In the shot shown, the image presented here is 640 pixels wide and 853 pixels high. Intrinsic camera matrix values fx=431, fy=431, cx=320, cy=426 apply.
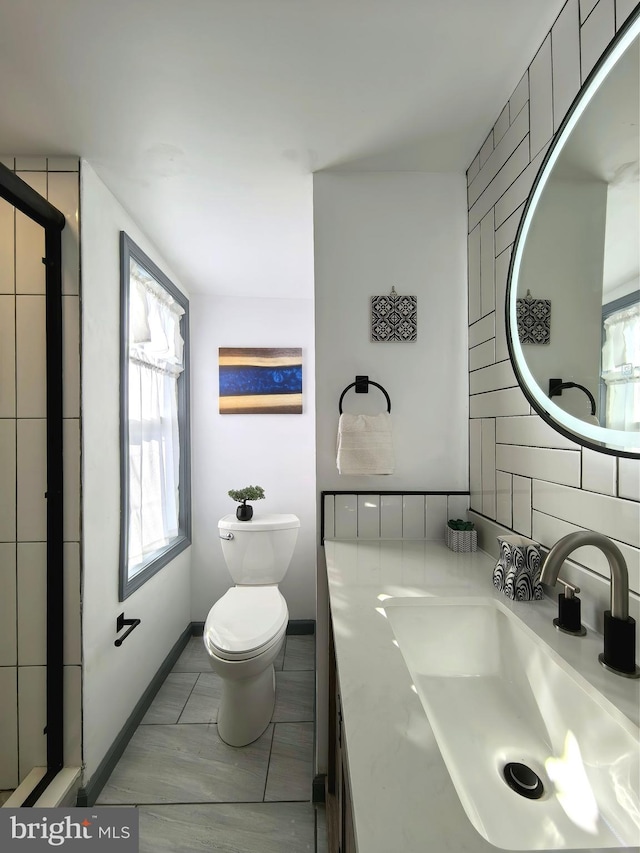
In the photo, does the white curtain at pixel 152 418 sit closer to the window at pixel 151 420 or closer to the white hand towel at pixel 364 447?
the window at pixel 151 420

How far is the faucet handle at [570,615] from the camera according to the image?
87cm

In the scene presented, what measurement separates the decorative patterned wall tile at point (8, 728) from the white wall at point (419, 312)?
51.1 inches

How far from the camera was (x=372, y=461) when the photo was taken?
1.53 metres

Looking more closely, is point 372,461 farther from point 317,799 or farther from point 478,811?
point 317,799

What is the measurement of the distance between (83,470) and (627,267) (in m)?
1.67

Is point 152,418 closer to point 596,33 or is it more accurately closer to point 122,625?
point 122,625

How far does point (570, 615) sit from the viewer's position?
0.88 metres

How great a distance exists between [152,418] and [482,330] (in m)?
1.70

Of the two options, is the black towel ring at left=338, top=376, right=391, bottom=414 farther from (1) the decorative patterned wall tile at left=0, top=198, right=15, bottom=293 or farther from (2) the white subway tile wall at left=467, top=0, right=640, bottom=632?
(1) the decorative patterned wall tile at left=0, top=198, right=15, bottom=293

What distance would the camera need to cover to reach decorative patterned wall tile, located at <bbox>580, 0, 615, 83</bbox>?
0.86 metres

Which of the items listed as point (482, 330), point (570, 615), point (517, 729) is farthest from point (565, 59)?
point (517, 729)

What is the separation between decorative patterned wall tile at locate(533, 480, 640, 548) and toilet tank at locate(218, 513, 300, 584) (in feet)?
5.35

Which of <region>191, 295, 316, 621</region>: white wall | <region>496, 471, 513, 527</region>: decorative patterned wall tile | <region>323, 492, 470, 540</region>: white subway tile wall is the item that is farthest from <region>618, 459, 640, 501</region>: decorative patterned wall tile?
<region>191, 295, 316, 621</region>: white wall

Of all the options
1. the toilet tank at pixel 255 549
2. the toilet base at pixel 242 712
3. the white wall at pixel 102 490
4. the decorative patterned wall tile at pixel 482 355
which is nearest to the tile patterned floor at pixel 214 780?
the toilet base at pixel 242 712
